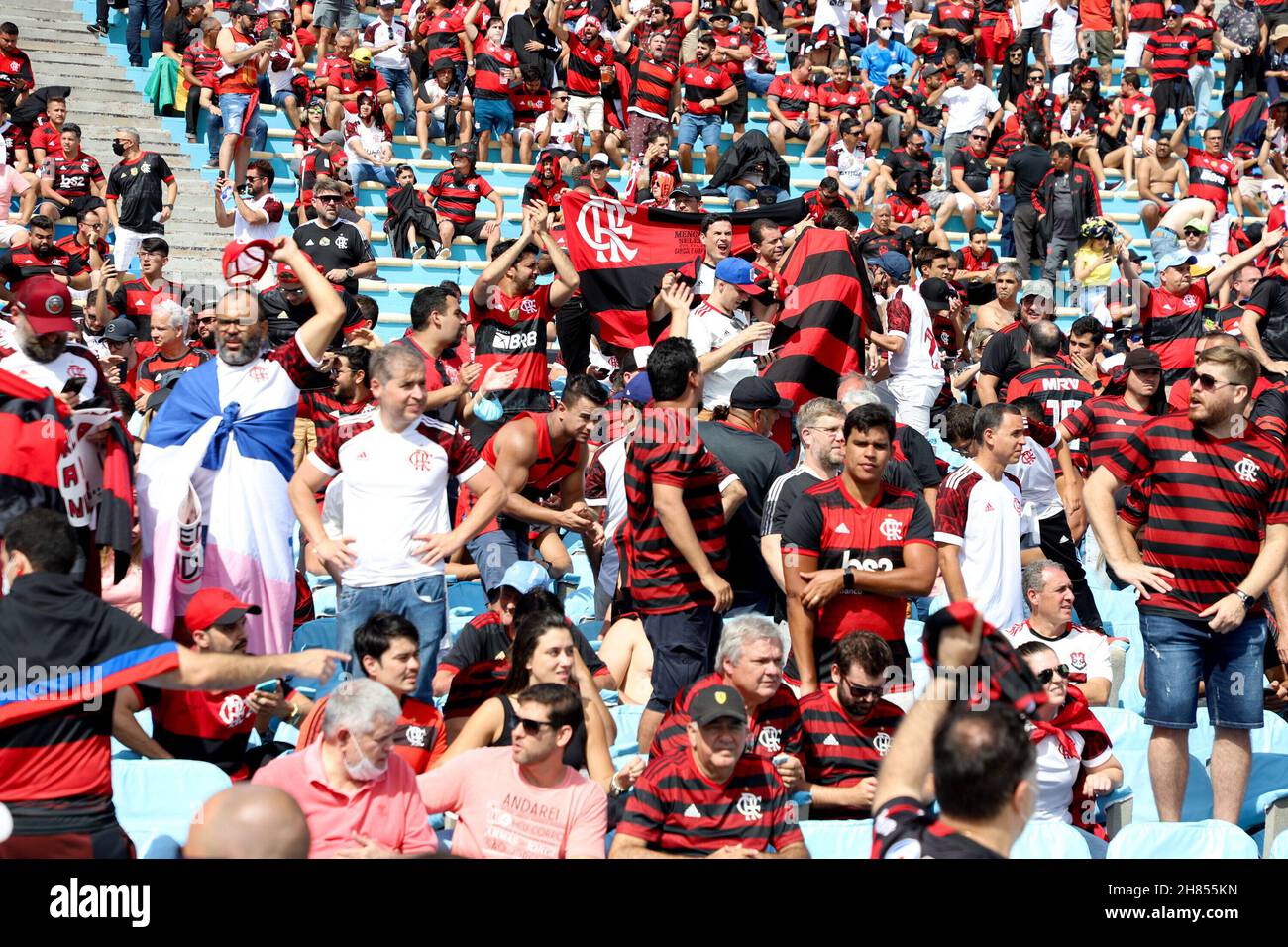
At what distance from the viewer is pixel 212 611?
5598 millimetres

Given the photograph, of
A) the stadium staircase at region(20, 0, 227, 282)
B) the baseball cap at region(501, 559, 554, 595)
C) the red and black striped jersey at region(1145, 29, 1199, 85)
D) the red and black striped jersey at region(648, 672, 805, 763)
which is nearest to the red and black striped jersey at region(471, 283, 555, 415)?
the baseball cap at region(501, 559, 554, 595)

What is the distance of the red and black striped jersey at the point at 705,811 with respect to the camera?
15.9ft

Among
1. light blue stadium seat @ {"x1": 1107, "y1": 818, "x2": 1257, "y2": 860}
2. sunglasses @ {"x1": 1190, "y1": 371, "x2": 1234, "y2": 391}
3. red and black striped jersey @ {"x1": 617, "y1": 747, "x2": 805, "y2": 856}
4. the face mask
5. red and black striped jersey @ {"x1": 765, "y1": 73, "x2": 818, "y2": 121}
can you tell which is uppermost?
sunglasses @ {"x1": 1190, "y1": 371, "x2": 1234, "y2": 391}

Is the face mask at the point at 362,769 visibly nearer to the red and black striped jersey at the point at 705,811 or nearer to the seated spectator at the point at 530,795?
the seated spectator at the point at 530,795

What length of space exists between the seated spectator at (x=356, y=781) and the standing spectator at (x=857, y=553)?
1.77 metres

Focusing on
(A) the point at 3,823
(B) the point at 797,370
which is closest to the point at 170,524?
(A) the point at 3,823

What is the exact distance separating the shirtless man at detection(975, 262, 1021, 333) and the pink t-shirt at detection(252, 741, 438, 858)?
26.1ft

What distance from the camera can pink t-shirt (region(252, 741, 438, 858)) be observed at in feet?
15.0

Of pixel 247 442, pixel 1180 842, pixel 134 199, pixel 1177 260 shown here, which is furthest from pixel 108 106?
pixel 1180 842

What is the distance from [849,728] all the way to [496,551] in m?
2.29

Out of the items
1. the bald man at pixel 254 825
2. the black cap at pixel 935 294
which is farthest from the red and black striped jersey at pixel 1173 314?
the bald man at pixel 254 825

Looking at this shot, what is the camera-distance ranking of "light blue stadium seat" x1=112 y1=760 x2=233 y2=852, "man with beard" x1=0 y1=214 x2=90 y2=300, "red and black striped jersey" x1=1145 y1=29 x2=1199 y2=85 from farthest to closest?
"red and black striped jersey" x1=1145 y1=29 x2=1199 y2=85
"man with beard" x1=0 y1=214 x2=90 y2=300
"light blue stadium seat" x1=112 y1=760 x2=233 y2=852

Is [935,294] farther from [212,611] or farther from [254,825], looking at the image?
[254,825]

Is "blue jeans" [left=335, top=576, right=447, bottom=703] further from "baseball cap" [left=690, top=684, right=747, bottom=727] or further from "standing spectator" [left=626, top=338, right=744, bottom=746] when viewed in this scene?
"baseball cap" [left=690, top=684, right=747, bottom=727]
